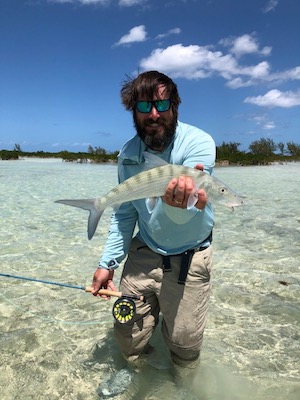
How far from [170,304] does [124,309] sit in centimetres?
38

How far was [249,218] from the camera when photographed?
9.86 m

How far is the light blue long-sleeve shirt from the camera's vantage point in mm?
2697

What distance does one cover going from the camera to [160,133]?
276cm

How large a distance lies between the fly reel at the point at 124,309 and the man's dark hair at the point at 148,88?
5.02 feet

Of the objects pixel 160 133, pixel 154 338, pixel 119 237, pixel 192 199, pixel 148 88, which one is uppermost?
pixel 148 88

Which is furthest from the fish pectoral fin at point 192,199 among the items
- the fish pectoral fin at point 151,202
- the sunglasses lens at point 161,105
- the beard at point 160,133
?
the sunglasses lens at point 161,105

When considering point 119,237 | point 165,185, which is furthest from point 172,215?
point 119,237

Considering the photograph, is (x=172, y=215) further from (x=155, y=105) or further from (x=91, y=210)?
(x=155, y=105)

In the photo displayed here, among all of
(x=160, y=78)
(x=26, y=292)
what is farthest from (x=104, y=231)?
(x=160, y=78)

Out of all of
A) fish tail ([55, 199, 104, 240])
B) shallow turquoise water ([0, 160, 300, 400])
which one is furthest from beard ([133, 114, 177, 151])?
shallow turquoise water ([0, 160, 300, 400])

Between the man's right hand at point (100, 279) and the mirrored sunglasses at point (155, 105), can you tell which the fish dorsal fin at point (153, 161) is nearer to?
the mirrored sunglasses at point (155, 105)

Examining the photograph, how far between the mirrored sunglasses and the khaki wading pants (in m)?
1.17

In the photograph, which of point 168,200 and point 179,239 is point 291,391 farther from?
point 168,200

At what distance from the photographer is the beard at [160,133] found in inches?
108
